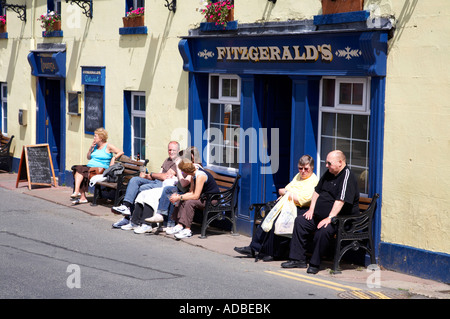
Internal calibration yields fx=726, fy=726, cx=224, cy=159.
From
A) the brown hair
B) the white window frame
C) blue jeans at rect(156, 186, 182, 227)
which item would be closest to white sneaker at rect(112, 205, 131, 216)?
blue jeans at rect(156, 186, 182, 227)

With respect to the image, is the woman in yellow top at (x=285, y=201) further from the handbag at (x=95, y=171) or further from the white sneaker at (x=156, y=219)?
the handbag at (x=95, y=171)

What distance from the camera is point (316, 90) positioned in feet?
34.9

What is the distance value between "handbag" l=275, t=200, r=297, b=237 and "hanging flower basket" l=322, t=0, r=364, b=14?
2721 mm

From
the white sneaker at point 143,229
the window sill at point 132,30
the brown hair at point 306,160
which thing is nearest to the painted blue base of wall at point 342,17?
the brown hair at point 306,160

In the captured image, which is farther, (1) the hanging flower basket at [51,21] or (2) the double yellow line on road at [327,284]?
(1) the hanging flower basket at [51,21]

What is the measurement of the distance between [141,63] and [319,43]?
498 cm

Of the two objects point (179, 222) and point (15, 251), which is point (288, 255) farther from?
point (15, 251)

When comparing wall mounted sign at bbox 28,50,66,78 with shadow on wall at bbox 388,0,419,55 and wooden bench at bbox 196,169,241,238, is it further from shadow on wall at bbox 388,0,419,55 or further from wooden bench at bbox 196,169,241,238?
shadow on wall at bbox 388,0,419,55

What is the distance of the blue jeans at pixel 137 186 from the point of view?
12320 mm

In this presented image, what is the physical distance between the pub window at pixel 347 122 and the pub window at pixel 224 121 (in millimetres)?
1998

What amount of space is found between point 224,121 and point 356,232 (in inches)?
160

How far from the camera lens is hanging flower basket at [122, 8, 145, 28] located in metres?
14.1

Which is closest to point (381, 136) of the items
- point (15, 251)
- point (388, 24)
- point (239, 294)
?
point (388, 24)

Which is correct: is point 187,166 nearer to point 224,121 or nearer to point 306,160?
point 224,121
